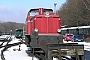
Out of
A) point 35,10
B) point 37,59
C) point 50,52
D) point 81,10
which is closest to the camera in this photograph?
point 50,52

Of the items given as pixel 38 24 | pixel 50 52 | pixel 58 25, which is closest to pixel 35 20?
pixel 38 24

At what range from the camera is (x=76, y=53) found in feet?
36.5

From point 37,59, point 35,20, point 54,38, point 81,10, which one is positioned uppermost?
point 81,10

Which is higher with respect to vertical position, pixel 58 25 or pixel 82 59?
pixel 58 25

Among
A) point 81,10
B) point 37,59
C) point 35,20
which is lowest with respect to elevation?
point 37,59

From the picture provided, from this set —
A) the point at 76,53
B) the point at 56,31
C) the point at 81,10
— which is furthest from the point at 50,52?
the point at 81,10

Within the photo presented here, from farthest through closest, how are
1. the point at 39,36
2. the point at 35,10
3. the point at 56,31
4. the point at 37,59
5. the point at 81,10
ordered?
the point at 81,10 < the point at 35,10 < the point at 56,31 < the point at 39,36 < the point at 37,59

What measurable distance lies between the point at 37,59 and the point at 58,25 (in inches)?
146

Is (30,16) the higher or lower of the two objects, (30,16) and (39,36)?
the higher

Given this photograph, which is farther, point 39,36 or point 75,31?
point 75,31

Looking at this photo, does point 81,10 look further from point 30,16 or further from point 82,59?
point 82,59

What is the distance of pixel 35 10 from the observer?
21156 mm

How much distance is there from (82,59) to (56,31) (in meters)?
7.91

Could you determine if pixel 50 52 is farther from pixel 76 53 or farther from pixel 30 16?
pixel 30 16
